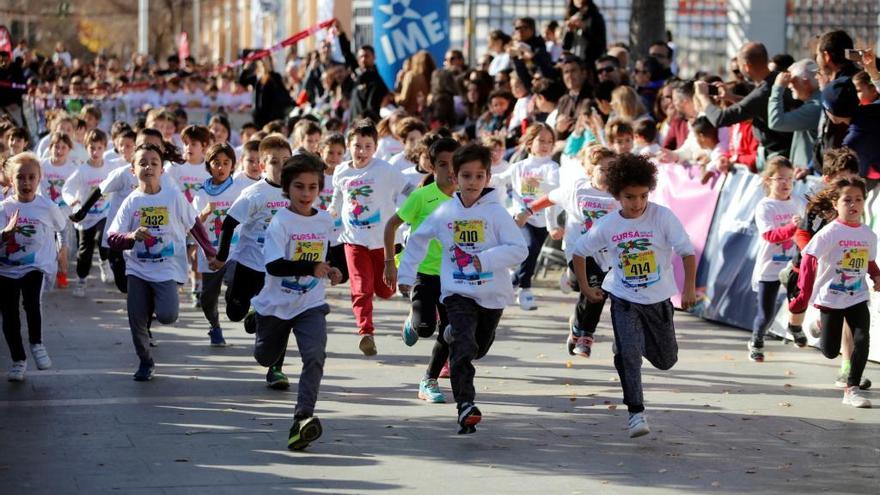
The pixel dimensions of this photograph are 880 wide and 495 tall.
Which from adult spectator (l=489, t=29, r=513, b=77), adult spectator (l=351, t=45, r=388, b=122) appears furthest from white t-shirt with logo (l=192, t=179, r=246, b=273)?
adult spectator (l=351, t=45, r=388, b=122)

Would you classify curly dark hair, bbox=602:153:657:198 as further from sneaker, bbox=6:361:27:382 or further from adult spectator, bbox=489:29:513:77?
adult spectator, bbox=489:29:513:77

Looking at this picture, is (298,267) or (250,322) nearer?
(298,267)

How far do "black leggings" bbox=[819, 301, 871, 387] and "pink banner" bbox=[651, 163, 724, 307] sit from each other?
3955mm

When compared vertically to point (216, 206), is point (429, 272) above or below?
below

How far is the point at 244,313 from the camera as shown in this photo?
10938mm

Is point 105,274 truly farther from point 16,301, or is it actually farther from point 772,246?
point 772,246

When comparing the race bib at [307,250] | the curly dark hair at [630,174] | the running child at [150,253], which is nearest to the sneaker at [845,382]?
the curly dark hair at [630,174]

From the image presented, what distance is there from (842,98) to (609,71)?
19.0ft

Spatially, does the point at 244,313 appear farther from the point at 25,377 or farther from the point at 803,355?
the point at 803,355

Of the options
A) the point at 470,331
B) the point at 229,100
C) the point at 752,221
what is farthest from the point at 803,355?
the point at 229,100

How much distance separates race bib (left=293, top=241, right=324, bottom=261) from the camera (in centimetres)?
863

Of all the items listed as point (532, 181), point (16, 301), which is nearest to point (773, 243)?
point (532, 181)

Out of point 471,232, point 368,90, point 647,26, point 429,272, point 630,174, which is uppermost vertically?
point 647,26

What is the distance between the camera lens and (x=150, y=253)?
10328 millimetres
